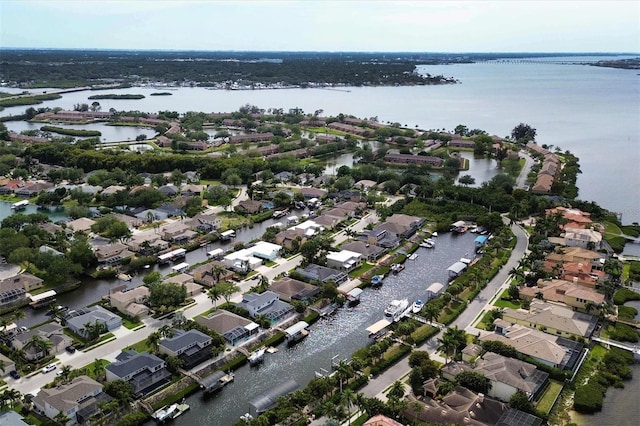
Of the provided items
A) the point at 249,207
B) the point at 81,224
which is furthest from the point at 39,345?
the point at 249,207

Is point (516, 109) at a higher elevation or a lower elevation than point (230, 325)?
higher

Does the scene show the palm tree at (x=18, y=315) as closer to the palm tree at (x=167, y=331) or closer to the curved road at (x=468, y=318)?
the palm tree at (x=167, y=331)

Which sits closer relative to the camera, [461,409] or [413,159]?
[461,409]

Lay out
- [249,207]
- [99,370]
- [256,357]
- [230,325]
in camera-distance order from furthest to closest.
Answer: [249,207] → [230,325] → [256,357] → [99,370]

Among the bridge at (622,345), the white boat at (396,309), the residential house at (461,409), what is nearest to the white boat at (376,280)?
the white boat at (396,309)

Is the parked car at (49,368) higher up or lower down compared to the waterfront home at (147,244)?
lower down

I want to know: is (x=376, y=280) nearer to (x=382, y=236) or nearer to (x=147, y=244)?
(x=382, y=236)

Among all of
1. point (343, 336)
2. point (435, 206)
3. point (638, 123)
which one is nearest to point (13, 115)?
point (435, 206)

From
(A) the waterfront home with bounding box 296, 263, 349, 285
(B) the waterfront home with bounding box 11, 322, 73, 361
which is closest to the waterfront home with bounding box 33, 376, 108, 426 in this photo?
(B) the waterfront home with bounding box 11, 322, 73, 361
